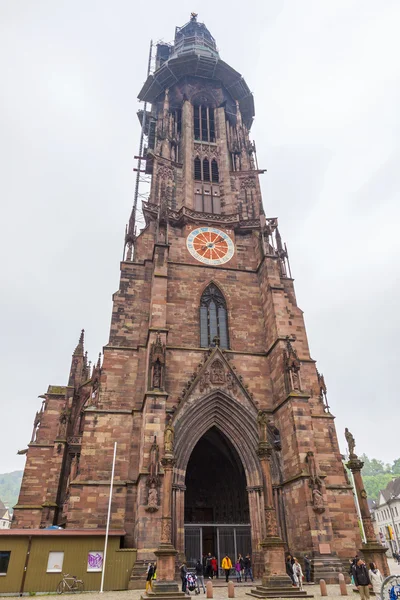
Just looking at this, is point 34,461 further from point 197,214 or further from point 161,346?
point 197,214

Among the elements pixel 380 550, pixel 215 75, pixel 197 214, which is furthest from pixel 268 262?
pixel 215 75

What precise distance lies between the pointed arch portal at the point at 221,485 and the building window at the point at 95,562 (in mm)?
2767

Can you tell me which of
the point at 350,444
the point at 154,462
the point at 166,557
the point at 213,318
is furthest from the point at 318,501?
the point at 213,318

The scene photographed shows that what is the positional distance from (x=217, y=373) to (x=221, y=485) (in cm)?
670

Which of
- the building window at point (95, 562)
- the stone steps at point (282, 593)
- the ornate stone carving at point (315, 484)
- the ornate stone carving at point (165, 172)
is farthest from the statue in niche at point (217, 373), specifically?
the ornate stone carving at point (165, 172)

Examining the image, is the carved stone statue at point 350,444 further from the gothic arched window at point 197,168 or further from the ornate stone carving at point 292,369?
the gothic arched window at point 197,168

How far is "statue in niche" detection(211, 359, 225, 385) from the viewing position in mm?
19250

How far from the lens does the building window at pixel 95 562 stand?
14148 mm

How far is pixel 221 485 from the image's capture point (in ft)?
71.6

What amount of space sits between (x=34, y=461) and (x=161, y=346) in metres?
14.2

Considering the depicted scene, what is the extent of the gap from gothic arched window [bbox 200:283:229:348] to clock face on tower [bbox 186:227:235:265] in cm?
188

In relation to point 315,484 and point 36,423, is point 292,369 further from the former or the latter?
point 36,423

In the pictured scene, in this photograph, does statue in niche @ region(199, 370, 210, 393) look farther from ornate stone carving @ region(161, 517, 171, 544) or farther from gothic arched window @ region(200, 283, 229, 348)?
ornate stone carving @ region(161, 517, 171, 544)

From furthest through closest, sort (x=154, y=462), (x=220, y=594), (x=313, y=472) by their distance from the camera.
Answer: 1. (x=313, y=472)
2. (x=154, y=462)
3. (x=220, y=594)
